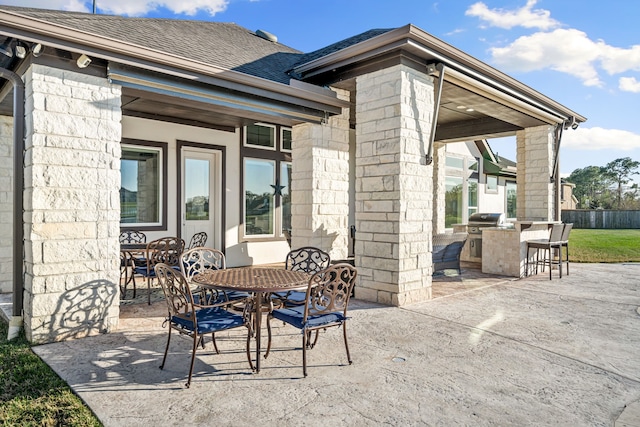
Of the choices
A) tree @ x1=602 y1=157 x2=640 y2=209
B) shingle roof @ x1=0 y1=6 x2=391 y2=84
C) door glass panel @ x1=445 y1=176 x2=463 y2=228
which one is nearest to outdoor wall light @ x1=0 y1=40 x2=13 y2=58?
shingle roof @ x1=0 y1=6 x2=391 y2=84

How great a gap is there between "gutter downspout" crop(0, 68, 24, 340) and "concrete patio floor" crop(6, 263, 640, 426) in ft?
2.49

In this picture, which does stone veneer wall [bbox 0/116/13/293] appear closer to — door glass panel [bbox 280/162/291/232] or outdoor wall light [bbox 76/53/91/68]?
outdoor wall light [bbox 76/53/91/68]

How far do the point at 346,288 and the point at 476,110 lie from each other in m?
6.25

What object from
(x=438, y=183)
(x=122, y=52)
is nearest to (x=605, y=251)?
(x=438, y=183)

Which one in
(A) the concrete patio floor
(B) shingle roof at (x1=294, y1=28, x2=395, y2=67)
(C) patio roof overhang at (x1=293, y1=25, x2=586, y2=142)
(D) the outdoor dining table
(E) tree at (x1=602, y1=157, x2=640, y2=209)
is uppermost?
(E) tree at (x1=602, y1=157, x2=640, y2=209)

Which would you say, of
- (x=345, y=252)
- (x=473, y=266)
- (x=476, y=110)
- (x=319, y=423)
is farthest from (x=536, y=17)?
(x=319, y=423)

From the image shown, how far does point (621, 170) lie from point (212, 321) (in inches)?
1854

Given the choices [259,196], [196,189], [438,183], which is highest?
[438,183]

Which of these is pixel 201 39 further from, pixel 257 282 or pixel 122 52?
pixel 257 282

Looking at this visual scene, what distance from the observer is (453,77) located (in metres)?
5.76

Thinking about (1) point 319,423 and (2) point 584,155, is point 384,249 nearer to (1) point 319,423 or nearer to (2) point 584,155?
(1) point 319,423

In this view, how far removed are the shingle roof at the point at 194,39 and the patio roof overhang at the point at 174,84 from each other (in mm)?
183

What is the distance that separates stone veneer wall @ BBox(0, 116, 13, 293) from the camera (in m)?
5.87

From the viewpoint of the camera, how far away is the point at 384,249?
5.34 meters
